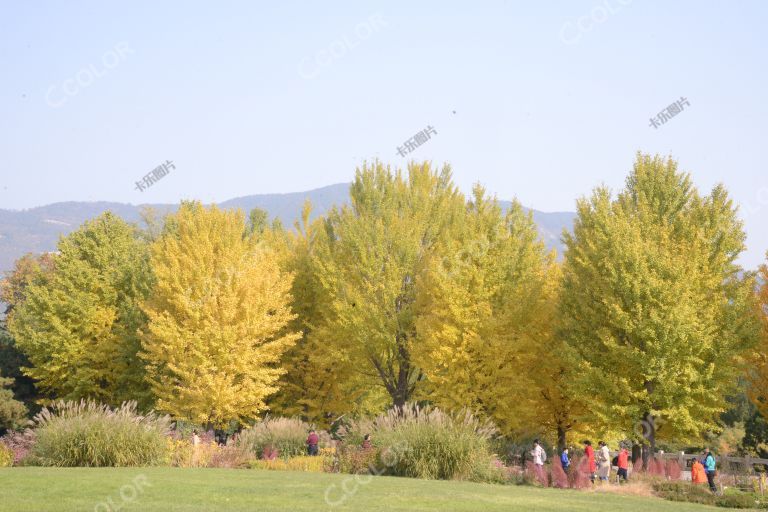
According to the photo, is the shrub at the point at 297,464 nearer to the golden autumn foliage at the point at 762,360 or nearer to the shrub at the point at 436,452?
the shrub at the point at 436,452

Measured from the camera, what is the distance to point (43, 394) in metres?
51.0

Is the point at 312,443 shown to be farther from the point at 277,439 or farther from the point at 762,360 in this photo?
the point at 762,360

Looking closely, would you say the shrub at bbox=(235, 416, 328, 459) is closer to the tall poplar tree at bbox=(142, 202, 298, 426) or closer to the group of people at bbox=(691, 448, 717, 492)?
the tall poplar tree at bbox=(142, 202, 298, 426)

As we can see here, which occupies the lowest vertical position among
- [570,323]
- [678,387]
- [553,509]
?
[553,509]

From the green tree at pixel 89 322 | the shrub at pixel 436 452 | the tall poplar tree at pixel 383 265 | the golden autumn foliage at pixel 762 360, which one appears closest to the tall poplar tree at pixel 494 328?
the tall poplar tree at pixel 383 265

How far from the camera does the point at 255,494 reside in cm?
1786

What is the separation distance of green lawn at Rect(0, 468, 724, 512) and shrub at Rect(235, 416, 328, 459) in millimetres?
6581

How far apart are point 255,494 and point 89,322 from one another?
30.4 metres

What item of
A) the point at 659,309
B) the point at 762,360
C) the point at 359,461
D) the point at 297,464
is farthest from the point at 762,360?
the point at 297,464

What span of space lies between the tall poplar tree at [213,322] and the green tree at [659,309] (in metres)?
13.0

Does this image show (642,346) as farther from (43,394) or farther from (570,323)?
(43,394)

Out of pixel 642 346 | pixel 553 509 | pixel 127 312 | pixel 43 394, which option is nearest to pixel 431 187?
pixel 642 346

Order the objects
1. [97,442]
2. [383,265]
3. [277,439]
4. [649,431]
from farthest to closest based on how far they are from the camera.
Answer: [383,265] → [649,431] → [277,439] → [97,442]

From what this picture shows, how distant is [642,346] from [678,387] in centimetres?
193
